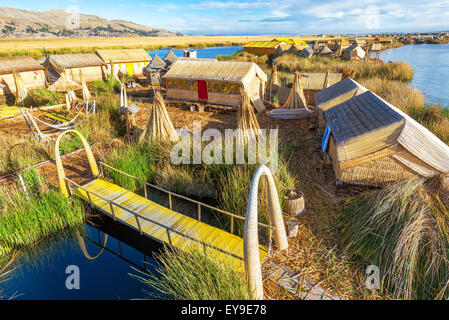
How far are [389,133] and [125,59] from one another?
32528 mm

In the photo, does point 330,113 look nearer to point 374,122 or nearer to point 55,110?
point 374,122

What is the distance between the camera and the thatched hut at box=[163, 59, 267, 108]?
17109 mm

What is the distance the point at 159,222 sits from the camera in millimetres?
7305

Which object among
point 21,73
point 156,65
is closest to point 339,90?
point 156,65

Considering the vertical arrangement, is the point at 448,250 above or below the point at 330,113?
below

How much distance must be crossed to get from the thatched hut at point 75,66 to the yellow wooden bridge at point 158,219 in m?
20.0

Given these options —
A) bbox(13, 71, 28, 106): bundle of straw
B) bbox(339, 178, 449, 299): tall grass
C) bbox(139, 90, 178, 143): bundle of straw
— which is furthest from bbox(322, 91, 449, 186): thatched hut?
bbox(13, 71, 28, 106): bundle of straw

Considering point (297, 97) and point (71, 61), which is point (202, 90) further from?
point (71, 61)

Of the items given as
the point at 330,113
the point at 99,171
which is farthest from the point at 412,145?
the point at 99,171

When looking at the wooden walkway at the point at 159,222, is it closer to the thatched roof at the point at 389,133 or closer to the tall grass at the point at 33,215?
the tall grass at the point at 33,215

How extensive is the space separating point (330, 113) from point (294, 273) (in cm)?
738

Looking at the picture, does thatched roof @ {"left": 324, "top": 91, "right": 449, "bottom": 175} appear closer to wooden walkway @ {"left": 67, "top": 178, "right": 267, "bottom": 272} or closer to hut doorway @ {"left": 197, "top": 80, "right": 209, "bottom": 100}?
wooden walkway @ {"left": 67, "top": 178, "right": 267, "bottom": 272}
